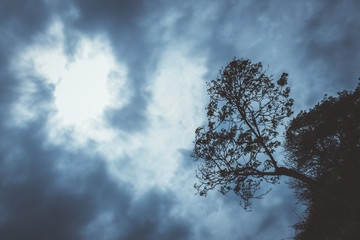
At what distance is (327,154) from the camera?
2200 centimetres

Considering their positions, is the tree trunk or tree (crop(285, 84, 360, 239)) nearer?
the tree trunk

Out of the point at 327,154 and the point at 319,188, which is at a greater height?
the point at 327,154

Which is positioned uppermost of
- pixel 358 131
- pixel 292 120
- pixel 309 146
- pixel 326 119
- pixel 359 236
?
pixel 292 120

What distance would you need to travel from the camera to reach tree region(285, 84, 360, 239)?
16.7 metres

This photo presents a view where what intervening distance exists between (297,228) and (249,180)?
12.2 meters

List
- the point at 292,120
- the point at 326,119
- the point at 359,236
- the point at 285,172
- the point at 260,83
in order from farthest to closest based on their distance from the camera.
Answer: the point at 292,120, the point at 326,119, the point at 260,83, the point at 285,172, the point at 359,236

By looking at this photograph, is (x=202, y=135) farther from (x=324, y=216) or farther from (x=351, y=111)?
(x=351, y=111)

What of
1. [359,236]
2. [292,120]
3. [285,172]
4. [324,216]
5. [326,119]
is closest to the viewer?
[359,236]

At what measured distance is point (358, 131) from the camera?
20609mm

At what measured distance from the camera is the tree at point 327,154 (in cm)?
1672

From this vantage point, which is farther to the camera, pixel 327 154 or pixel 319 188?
pixel 327 154

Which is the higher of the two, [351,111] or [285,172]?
[351,111]

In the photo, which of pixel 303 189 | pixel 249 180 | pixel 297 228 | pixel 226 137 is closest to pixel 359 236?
pixel 249 180

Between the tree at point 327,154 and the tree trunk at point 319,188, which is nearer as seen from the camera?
the tree trunk at point 319,188
